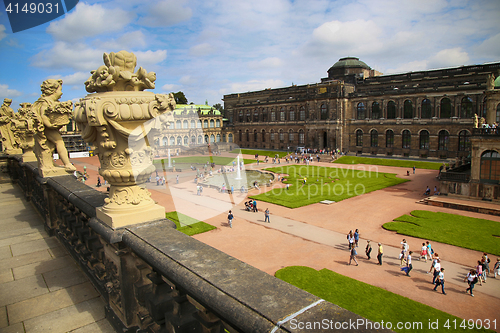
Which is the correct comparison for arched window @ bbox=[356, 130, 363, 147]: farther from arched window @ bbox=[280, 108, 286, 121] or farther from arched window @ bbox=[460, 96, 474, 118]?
arched window @ bbox=[280, 108, 286, 121]

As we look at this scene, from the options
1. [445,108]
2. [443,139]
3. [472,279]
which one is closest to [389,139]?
[443,139]

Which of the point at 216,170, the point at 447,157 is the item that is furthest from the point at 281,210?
the point at 447,157

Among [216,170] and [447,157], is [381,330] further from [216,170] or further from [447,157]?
[447,157]

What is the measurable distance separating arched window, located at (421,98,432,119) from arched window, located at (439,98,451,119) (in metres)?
1.85

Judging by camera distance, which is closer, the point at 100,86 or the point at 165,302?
the point at 165,302

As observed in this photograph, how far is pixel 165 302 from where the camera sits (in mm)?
3318

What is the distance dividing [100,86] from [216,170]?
134ft

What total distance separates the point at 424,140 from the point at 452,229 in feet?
125

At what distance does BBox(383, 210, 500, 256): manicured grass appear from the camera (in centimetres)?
1888

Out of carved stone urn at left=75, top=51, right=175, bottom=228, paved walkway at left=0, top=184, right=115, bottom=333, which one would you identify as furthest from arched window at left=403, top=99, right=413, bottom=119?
carved stone urn at left=75, top=51, right=175, bottom=228

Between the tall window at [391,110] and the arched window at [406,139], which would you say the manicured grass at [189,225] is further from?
the tall window at [391,110]

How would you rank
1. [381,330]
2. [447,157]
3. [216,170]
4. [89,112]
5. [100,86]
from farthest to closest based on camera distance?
[447,157] → [216,170] → [100,86] → [89,112] → [381,330]

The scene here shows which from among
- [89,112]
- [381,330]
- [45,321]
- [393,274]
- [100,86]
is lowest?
[393,274]

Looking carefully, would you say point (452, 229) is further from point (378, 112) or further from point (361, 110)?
point (361, 110)
